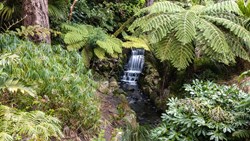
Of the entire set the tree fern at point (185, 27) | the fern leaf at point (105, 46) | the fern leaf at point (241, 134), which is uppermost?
the tree fern at point (185, 27)

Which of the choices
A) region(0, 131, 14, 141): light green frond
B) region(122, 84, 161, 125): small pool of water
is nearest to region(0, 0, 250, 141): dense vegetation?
region(0, 131, 14, 141): light green frond

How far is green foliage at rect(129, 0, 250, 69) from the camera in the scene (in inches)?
124

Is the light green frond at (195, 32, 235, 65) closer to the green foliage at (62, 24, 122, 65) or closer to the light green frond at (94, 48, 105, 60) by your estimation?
the green foliage at (62, 24, 122, 65)

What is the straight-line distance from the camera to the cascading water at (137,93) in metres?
3.93

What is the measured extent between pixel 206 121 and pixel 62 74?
4.44 feet

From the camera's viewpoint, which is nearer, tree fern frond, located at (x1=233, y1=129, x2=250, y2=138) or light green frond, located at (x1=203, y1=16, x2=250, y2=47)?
tree fern frond, located at (x1=233, y1=129, x2=250, y2=138)

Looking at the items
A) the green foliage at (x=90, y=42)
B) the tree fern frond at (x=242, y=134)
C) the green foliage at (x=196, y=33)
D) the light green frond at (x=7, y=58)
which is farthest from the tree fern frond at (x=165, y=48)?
the light green frond at (x=7, y=58)

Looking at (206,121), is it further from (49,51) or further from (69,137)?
(49,51)

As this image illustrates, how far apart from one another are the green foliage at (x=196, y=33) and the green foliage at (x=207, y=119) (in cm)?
88

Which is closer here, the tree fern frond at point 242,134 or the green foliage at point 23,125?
the green foliage at point 23,125

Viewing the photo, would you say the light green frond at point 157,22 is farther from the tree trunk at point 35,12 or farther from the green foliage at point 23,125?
the green foliage at point 23,125

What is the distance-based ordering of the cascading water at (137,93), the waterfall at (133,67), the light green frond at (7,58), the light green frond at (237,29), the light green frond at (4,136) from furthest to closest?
the waterfall at (133,67)
the cascading water at (137,93)
the light green frond at (237,29)
the light green frond at (7,58)
the light green frond at (4,136)

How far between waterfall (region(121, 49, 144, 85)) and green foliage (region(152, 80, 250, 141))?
10.1 ft

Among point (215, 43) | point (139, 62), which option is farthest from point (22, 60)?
point (139, 62)
